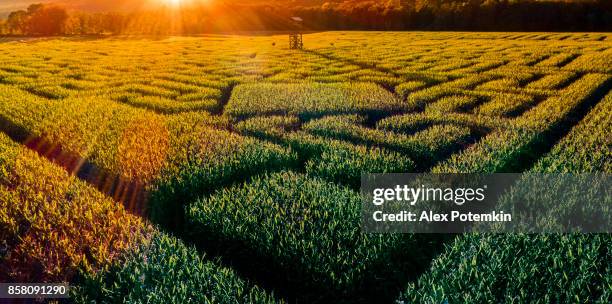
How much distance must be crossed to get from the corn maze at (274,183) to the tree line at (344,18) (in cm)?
3250

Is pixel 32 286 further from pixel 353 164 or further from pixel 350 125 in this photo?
pixel 350 125

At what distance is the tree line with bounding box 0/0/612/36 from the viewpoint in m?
38.8

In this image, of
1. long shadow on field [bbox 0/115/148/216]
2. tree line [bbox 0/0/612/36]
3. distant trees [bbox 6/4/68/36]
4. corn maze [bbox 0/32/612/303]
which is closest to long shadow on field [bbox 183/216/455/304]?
corn maze [bbox 0/32/612/303]

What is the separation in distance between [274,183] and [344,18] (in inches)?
→ 2136

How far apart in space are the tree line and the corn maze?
32503 millimetres

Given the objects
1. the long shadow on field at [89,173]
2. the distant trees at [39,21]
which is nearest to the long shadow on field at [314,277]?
the long shadow on field at [89,173]

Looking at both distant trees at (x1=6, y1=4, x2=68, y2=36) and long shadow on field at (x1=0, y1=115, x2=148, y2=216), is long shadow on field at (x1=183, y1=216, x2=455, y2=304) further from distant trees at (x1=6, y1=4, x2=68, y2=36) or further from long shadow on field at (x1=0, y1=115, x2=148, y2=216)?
distant trees at (x1=6, y1=4, x2=68, y2=36)

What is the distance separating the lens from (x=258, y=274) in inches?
141

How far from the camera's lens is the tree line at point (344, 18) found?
38781 mm

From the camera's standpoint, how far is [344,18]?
184 ft

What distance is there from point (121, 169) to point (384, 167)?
3151 mm

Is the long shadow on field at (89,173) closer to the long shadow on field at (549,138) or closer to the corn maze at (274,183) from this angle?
the corn maze at (274,183)

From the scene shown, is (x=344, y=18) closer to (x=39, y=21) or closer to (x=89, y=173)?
(x=39, y=21)

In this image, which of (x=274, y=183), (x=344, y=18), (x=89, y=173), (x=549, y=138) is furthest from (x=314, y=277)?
(x=344, y=18)
